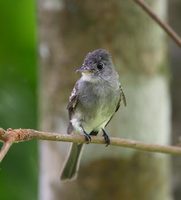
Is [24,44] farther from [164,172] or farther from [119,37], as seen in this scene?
[164,172]

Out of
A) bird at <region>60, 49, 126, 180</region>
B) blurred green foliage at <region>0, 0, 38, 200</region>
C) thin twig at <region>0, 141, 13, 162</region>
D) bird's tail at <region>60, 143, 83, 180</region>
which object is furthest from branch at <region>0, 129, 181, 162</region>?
blurred green foliage at <region>0, 0, 38, 200</region>

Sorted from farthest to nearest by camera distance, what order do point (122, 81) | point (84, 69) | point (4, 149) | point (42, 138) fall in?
point (122, 81) < point (84, 69) < point (42, 138) < point (4, 149)

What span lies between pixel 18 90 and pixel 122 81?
0.99 meters

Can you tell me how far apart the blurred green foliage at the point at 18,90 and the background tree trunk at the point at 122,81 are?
55 cm

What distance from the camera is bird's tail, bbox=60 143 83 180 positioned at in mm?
2756

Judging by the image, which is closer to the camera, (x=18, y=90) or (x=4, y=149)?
(x=4, y=149)

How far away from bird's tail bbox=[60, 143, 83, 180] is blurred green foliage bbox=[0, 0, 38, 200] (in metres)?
0.68

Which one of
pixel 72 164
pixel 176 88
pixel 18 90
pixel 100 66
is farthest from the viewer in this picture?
pixel 176 88

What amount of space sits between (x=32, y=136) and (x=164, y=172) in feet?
6.02

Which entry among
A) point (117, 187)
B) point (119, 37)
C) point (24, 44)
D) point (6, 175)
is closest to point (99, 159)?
point (117, 187)

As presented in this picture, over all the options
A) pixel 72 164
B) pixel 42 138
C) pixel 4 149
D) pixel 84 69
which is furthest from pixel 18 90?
pixel 4 149

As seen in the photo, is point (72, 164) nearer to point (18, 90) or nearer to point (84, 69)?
point (84, 69)

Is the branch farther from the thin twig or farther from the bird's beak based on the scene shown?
the bird's beak

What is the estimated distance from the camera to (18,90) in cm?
388
